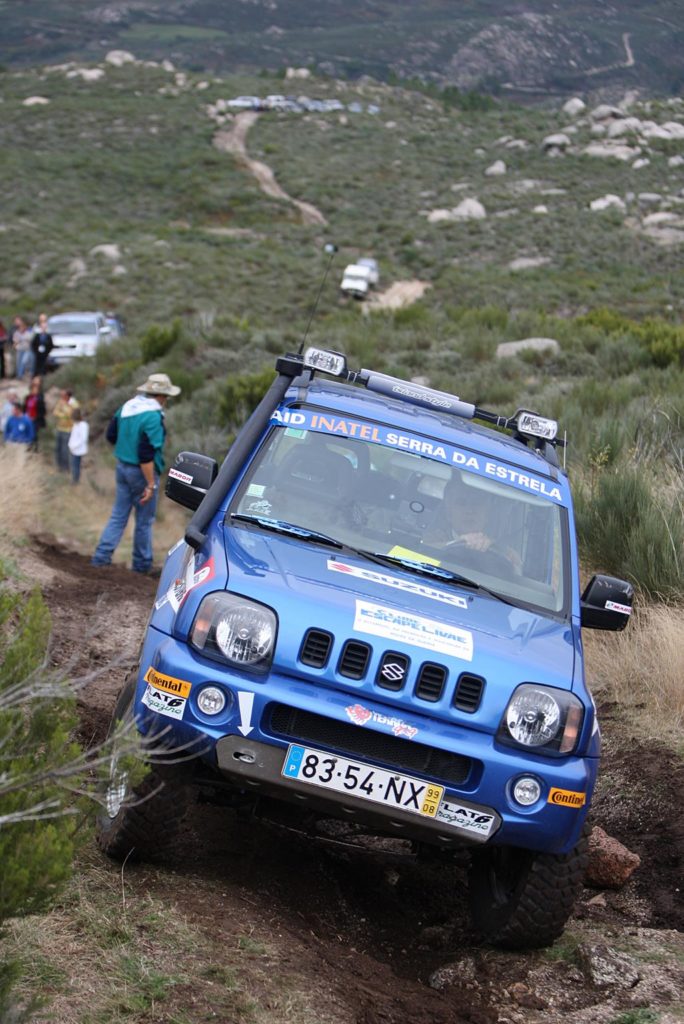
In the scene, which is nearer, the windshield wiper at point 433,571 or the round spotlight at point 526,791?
the round spotlight at point 526,791

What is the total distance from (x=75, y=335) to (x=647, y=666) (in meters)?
21.5

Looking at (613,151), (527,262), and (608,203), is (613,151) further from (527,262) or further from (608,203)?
(527,262)

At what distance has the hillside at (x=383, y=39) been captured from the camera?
291 feet

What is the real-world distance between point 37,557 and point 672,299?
22554 mm

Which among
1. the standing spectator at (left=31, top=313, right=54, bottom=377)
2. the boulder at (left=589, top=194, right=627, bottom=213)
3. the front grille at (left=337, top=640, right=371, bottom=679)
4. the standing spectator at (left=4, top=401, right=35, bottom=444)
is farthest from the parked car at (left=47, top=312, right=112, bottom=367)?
the boulder at (left=589, top=194, right=627, bottom=213)

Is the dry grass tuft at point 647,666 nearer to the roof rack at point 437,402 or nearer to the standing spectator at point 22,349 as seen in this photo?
the roof rack at point 437,402

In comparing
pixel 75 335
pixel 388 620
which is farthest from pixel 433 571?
pixel 75 335

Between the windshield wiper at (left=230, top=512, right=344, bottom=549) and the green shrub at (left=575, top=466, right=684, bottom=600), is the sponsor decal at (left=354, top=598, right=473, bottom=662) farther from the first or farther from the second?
the green shrub at (left=575, top=466, right=684, bottom=600)

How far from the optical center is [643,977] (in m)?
4.65

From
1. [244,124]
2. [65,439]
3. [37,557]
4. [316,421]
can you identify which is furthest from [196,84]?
[316,421]

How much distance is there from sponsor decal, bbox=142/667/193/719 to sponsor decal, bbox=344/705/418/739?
59 cm

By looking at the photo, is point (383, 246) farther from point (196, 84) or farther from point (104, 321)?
point (196, 84)

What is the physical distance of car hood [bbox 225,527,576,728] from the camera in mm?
4492

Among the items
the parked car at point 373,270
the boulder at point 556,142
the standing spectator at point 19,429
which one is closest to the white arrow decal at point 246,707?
the standing spectator at point 19,429
